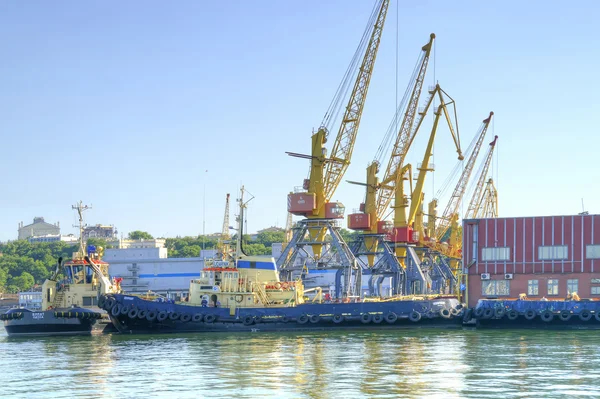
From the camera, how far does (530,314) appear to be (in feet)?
197

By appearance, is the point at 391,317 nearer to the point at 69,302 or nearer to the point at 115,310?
the point at 115,310

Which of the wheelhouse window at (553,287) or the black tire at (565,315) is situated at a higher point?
the wheelhouse window at (553,287)

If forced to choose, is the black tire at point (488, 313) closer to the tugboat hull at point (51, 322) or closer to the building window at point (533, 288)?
the building window at point (533, 288)

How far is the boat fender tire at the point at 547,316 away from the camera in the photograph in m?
59.3

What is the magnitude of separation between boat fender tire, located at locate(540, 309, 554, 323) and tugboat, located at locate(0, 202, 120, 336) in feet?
87.7

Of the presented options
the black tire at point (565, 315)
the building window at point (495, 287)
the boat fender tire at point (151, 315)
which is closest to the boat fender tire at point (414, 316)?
the black tire at point (565, 315)

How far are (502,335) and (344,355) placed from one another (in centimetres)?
1479

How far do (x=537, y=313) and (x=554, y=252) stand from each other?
23.7 ft

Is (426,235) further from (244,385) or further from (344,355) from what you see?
(244,385)

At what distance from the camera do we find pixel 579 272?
6469 cm

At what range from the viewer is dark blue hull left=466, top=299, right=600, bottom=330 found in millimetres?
59000

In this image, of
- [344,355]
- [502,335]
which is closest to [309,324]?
[502,335]

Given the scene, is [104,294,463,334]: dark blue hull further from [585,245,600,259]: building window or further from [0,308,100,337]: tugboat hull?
[585,245,600,259]: building window

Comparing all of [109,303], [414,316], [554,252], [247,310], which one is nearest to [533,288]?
[554,252]
